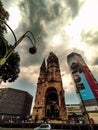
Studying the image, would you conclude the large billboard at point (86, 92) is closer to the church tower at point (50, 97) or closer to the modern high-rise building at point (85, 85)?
the modern high-rise building at point (85, 85)

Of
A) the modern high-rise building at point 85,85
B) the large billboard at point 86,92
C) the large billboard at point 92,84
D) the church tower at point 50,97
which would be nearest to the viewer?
the church tower at point 50,97

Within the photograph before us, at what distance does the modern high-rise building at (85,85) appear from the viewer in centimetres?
4784

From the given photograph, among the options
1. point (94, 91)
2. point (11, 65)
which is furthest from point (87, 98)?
point (11, 65)

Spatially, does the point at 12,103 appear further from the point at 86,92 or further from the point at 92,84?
the point at 92,84

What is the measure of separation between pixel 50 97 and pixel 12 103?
34682mm

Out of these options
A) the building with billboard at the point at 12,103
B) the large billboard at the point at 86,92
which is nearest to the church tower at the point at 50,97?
the large billboard at the point at 86,92

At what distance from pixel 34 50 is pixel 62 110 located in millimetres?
36101

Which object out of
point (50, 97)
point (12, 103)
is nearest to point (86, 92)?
point (50, 97)

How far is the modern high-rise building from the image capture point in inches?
1883

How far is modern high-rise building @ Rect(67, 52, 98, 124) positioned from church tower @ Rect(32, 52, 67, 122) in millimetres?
8215

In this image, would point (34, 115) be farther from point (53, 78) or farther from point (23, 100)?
point (23, 100)

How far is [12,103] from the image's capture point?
70.1 metres

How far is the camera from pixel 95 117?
45.7 meters

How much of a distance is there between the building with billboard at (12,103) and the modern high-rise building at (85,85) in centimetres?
3654
